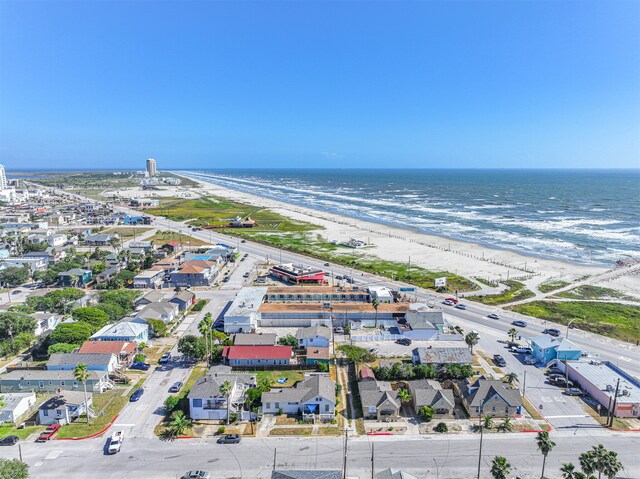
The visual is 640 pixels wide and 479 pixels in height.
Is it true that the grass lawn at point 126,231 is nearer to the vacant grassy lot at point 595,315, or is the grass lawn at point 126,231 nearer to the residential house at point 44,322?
the residential house at point 44,322

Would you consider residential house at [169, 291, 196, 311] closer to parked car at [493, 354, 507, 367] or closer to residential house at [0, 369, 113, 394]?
residential house at [0, 369, 113, 394]

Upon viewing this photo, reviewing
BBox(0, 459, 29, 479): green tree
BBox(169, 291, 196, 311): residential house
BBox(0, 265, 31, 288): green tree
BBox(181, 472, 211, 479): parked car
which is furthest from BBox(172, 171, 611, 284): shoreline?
BBox(0, 459, 29, 479): green tree

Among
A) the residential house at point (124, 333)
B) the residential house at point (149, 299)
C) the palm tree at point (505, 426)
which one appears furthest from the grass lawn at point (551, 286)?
the residential house at point (124, 333)

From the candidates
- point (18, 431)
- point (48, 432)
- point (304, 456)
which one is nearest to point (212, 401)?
point (304, 456)

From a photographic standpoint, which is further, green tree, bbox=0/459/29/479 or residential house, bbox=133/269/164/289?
residential house, bbox=133/269/164/289

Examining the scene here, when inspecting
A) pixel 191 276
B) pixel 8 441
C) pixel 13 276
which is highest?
pixel 191 276

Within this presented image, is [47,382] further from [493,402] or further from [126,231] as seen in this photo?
[126,231]
